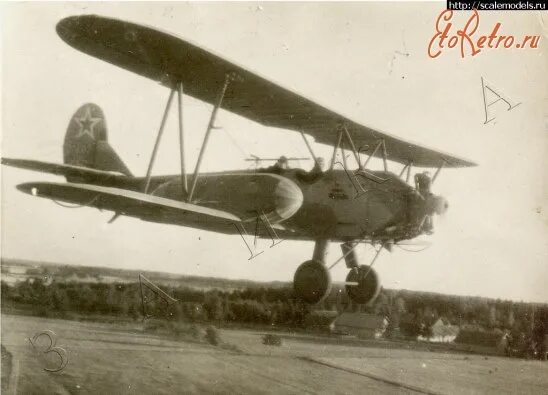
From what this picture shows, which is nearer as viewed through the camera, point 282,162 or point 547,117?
point 547,117

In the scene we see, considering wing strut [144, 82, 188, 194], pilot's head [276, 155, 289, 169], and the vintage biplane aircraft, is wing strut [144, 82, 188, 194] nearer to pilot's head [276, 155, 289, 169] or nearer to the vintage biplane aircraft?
the vintage biplane aircraft

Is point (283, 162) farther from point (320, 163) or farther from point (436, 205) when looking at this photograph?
point (436, 205)

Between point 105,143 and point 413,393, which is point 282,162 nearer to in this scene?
point 105,143

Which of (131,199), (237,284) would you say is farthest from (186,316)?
(131,199)

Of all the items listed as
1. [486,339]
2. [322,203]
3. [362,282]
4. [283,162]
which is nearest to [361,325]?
[486,339]

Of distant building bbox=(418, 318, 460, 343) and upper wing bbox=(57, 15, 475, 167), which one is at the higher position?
upper wing bbox=(57, 15, 475, 167)

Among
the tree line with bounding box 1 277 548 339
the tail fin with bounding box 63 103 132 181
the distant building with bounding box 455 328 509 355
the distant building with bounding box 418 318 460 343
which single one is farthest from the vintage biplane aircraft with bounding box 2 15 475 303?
the distant building with bounding box 418 318 460 343
